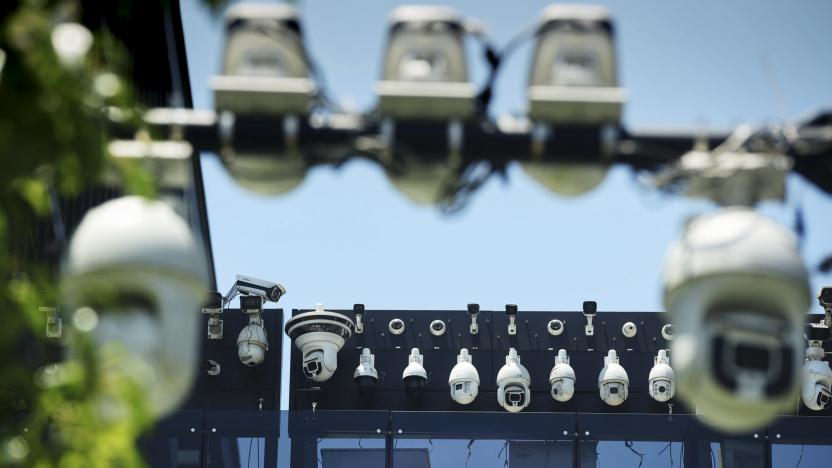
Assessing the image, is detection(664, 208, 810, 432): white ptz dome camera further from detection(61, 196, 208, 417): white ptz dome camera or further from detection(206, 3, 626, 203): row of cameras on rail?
detection(61, 196, 208, 417): white ptz dome camera

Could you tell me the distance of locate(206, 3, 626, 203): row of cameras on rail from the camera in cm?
654

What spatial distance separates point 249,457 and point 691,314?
15072 millimetres

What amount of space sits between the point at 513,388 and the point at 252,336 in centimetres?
338

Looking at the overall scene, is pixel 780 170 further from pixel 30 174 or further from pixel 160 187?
pixel 30 174

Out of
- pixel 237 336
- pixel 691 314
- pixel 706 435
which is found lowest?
pixel 691 314

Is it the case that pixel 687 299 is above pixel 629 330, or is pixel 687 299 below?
below

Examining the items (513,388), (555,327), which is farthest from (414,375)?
(555,327)

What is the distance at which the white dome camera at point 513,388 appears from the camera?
2152cm

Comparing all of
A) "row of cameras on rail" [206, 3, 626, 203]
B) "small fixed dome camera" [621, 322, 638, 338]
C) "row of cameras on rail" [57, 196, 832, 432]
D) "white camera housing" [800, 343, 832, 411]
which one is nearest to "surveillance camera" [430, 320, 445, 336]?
"small fixed dome camera" [621, 322, 638, 338]

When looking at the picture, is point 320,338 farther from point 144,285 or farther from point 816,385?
point 144,285

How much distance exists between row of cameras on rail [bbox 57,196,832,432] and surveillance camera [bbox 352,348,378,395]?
15.6 meters

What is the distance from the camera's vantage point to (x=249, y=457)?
68.0ft

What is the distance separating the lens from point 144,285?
5.87 meters

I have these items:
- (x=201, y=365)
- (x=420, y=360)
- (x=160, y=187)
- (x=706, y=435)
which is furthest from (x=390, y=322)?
(x=160, y=187)
